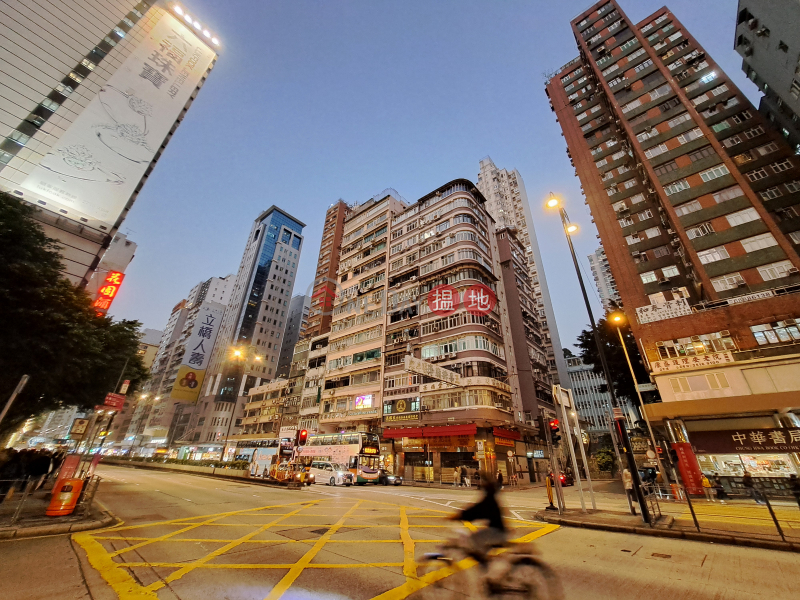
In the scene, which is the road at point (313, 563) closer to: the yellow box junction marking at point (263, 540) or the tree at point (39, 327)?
the yellow box junction marking at point (263, 540)

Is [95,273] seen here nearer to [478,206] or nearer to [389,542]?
[389,542]

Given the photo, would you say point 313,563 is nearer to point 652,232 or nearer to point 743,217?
point 743,217

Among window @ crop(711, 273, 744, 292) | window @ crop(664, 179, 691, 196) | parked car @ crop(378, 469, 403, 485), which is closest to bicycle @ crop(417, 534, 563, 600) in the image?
parked car @ crop(378, 469, 403, 485)

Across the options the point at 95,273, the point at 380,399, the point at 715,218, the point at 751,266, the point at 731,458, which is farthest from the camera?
the point at 380,399

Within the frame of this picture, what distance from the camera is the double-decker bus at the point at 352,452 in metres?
27.6

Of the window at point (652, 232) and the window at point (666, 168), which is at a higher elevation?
the window at point (666, 168)

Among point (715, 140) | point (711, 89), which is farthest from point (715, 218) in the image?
A: point (711, 89)

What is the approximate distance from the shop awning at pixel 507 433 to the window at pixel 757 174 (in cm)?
3091

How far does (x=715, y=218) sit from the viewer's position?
2755cm

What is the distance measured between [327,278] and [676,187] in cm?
5421

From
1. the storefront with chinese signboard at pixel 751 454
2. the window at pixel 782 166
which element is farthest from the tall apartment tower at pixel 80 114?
the window at pixel 782 166

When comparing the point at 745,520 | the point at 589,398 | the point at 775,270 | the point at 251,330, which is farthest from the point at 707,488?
the point at 251,330

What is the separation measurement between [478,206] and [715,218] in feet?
76.6

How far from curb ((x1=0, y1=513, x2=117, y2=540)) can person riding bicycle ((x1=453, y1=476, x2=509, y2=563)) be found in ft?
31.9
